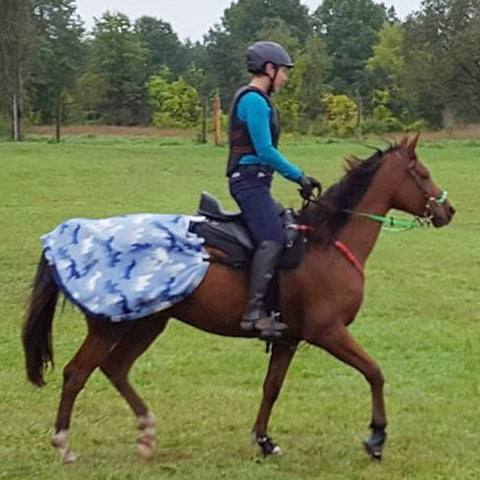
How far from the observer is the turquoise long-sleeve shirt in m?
5.68

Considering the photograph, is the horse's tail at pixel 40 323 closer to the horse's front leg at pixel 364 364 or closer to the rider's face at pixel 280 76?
the horse's front leg at pixel 364 364

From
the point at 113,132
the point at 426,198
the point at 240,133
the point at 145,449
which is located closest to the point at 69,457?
the point at 145,449

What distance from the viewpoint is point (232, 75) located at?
73.9 metres

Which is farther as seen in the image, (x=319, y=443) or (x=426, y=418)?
(x=426, y=418)

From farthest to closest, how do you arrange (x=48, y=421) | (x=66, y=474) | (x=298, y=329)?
(x=48, y=421) < (x=298, y=329) < (x=66, y=474)

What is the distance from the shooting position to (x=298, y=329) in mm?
5984

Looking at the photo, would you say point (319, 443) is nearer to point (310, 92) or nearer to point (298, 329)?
point (298, 329)

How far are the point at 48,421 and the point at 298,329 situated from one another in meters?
2.01

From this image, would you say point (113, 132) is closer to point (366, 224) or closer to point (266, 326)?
point (366, 224)

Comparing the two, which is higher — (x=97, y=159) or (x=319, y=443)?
(x=319, y=443)

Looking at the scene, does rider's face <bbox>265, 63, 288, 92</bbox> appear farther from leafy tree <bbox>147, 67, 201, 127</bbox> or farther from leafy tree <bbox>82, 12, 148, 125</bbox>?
leafy tree <bbox>82, 12, 148, 125</bbox>

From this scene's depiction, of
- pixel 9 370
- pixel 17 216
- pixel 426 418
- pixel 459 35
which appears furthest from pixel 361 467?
pixel 459 35

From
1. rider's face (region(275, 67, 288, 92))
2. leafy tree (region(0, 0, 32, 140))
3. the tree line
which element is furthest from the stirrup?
leafy tree (region(0, 0, 32, 140))

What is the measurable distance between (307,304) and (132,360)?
124 cm
